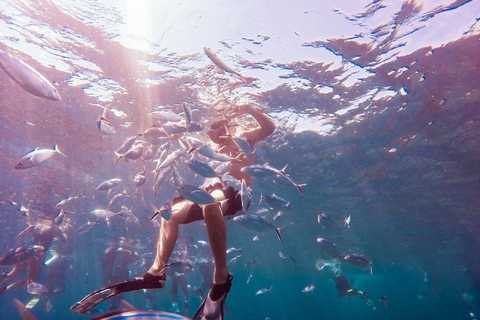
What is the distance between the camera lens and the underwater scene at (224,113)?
4.47m

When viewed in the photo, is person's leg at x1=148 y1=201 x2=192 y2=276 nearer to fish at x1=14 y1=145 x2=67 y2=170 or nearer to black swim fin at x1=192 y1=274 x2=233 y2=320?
black swim fin at x1=192 y1=274 x2=233 y2=320

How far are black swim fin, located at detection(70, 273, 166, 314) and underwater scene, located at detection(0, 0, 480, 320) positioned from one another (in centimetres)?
2

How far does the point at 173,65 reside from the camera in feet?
30.6

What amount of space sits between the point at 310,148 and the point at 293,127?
2.41m

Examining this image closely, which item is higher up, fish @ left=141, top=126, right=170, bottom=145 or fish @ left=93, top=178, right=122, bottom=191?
fish @ left=141, top=126, right=170, bottom=145

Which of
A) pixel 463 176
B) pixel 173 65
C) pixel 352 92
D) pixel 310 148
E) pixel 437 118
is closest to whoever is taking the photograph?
pixel 173 65

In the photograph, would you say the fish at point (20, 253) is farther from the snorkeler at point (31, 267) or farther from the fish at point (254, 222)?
the fish at point (254, 222)

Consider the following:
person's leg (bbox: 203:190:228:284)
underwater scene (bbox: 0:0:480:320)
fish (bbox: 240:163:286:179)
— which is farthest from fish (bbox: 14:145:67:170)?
fish (bbox: 240:163:286:179)

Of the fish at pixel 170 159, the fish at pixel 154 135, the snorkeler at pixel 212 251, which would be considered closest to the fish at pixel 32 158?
the fish at pixel 154 135

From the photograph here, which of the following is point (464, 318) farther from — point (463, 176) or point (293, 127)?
point (293, 127)

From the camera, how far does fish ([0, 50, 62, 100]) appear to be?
2.79 meters

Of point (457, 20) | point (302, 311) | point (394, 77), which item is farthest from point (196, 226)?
point (302, 311)

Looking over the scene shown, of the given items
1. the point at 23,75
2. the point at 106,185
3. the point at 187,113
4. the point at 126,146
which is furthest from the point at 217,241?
the point at 106,185

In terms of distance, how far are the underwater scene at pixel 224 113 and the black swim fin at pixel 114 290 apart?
19 mm
